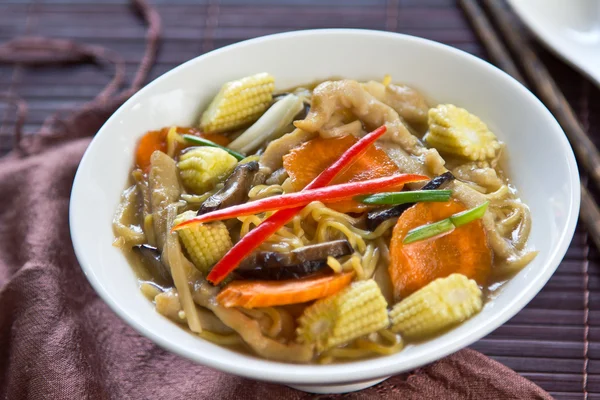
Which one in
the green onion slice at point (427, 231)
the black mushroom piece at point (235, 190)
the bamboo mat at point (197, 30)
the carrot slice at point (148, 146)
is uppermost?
the green onion slice at point (427, 231)

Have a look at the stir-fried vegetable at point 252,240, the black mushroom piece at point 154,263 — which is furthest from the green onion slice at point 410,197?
the black mushroom piece at point 154,263

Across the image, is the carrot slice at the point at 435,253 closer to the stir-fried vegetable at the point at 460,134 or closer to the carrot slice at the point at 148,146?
the stir-fried vegetable at the point at 460,134

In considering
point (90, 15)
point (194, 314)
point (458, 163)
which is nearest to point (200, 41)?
point (90, 15)

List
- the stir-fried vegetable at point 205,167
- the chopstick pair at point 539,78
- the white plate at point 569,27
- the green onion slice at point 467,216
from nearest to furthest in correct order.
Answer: the green onion slice at point 467,216 < the stir-fried vegetable at point 205,167 < the chopstick pair at point 539,78 < the white plate at point 569,27

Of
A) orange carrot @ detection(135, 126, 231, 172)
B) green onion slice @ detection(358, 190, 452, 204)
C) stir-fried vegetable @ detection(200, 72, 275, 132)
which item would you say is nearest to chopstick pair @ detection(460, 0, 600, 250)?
green onion slice @ detection(358, 190, 452, 204)

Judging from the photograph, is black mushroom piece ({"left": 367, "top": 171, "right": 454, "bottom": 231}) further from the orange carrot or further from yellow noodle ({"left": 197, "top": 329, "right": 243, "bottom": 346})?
the orange carrot

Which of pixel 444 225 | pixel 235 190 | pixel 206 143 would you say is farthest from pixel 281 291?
pixel 206 143

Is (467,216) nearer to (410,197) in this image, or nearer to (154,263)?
(410,197)

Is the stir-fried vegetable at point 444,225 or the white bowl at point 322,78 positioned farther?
the stir-fried vegetable at point 444,225
